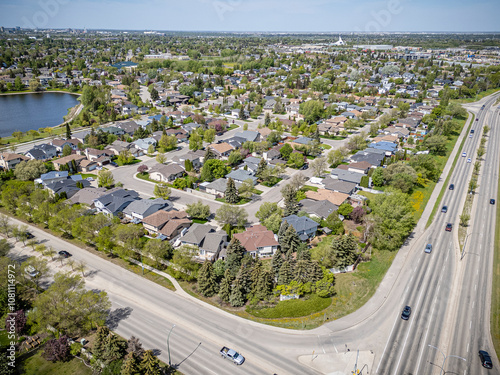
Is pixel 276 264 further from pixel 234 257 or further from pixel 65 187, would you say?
pixel 65 187

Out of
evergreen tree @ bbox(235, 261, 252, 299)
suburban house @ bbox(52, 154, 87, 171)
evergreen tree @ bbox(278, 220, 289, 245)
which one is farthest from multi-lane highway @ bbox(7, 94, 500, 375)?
suburban house @ bbox(52, 154, 87, 171)

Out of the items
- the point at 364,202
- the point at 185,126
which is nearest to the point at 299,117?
the point at 185,126

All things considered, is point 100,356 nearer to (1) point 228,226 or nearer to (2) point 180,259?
(2) point 180,259

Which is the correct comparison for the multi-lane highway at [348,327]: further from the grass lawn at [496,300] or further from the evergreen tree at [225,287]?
the evergreen tree at [225,287]

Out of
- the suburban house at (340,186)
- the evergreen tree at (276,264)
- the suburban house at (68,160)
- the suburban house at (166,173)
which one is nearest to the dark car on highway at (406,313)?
the evergreen tree at (276,264)

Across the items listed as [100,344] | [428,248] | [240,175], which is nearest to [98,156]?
[240,175]
